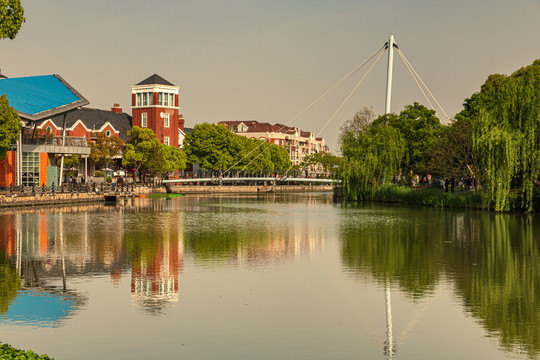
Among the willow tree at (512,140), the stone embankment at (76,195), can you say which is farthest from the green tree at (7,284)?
the stone embankment at (76,195)

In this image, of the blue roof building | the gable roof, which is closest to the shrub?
the blue roof building

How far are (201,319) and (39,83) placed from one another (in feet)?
231

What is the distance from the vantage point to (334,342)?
41.5 feet

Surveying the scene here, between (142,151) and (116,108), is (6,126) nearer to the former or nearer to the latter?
(142,151)

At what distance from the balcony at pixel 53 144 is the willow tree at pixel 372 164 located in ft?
94.2

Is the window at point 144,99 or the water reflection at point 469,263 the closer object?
the water reflection at point 469,263

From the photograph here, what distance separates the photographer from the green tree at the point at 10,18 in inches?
770

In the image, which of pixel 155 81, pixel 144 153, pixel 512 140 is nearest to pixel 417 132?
pixel 512 140

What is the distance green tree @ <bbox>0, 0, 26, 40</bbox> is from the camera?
64.2ft

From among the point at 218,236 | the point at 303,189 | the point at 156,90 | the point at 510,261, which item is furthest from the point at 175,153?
the point at 510,261

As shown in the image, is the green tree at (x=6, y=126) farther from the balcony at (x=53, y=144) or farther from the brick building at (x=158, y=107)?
the brick building at (x=158, y=107)

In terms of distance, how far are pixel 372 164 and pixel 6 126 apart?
1381 inches

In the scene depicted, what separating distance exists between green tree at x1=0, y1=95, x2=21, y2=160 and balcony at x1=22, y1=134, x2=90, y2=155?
1398 centimetres

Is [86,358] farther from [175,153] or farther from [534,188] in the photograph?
[175,153]
